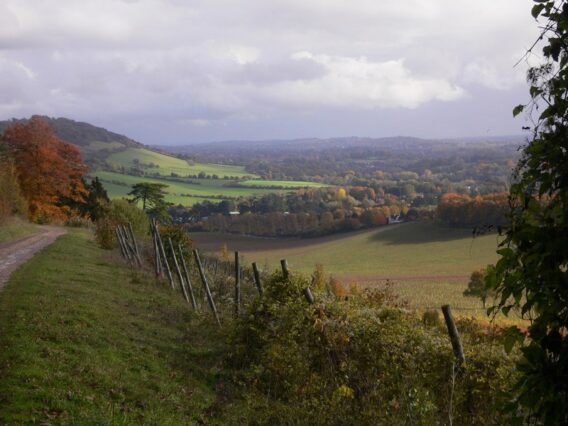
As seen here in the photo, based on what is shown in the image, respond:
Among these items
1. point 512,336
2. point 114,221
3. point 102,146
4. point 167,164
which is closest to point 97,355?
point 512,336

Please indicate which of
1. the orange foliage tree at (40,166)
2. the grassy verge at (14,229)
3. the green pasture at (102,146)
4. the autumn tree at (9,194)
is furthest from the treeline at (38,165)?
the green pasture at (102,146)

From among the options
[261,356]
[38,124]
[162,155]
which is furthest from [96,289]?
[162,155]

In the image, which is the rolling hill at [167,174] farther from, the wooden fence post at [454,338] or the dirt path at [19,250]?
the wooden fence post at [454,338]

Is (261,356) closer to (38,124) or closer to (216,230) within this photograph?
(38,124)

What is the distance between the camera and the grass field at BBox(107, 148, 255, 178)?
155575mm

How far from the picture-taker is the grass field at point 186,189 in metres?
113

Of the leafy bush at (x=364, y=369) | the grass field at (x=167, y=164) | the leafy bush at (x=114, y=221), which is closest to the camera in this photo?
the leafy bush at (x=364, y=369)

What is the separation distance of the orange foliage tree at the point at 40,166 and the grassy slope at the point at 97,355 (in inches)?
1250

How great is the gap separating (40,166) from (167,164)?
120m

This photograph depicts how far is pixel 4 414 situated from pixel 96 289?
11108mm

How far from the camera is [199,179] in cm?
14788

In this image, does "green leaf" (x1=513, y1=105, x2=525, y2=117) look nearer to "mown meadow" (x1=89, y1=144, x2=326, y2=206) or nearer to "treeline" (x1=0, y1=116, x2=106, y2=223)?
"treeline" (x1=0, y1=116, x2=106, y2=223)

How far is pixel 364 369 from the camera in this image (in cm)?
840

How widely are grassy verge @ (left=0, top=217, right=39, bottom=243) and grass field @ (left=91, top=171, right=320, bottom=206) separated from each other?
6736cm
